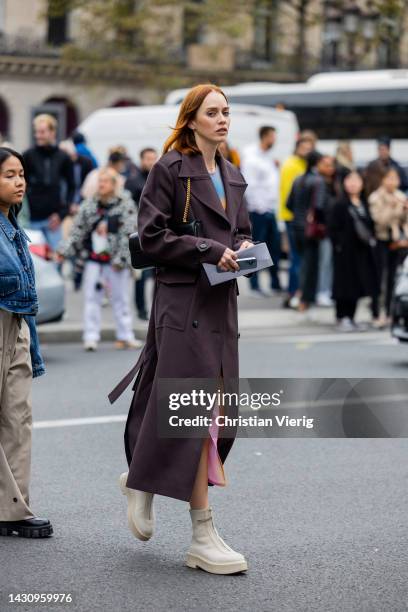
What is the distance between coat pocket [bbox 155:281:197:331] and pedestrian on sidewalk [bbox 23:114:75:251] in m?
9.52

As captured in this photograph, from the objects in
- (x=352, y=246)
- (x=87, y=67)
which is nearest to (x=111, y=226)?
(x=352, y=246)

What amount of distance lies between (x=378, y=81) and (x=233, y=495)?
85.0 ft

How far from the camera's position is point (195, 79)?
49.3 metres

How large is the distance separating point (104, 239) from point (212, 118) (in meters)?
7.35

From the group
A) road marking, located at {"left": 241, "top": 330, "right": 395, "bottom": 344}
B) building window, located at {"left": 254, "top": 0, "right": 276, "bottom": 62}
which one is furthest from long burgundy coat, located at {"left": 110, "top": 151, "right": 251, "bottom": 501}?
building window, located at {"left": 254, "top": 0, "right": 276, "bottom": 62}

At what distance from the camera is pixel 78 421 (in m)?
9.44

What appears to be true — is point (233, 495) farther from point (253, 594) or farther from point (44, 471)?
point (253, 594)

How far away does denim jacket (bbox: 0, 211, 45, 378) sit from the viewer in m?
6.16

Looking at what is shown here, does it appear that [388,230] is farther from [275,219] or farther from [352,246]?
[275,219]

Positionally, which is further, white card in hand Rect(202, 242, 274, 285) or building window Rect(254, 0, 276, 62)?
building window Rect(254, 0, 276, 62)

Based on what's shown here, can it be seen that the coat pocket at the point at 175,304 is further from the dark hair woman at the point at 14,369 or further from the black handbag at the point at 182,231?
the dark hair woman at the point at 14,369

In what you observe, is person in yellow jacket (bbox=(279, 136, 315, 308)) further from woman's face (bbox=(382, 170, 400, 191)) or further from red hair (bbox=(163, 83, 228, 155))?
red hair (bbox=(163, 83, 228, 155))

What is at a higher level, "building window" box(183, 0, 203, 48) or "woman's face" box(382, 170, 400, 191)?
"building window" box(183, 0, 203, 48)

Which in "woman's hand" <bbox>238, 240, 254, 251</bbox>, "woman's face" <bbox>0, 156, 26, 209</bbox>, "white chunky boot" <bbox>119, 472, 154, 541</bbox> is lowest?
"white chunky boot" <bbox>119, 472, 154, 541</bbox>
